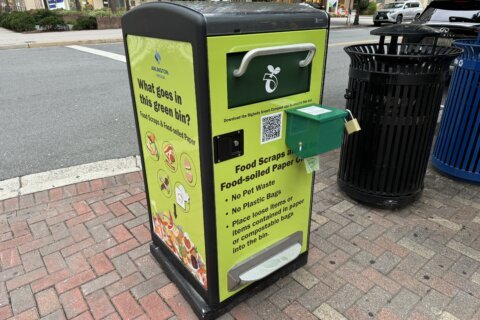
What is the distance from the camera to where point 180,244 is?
87.0 inches

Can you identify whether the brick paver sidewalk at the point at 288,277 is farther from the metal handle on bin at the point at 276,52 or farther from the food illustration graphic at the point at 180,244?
the metal handle on bin at the point at 276,52

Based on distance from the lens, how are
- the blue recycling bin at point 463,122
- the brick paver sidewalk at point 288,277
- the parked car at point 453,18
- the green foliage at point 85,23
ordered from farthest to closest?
the green foliage at point 85,23 < the parked car at point 453,18 < the blue recycling bin at point 463,122 < the brick paver sidewalk at point 288,277

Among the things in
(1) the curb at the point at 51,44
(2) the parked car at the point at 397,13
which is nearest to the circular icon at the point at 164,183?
(1) the curb at the point at 51,44

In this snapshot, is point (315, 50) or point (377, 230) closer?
point (315, 50)

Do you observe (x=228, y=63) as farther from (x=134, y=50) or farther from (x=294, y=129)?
(x=134, y=50)

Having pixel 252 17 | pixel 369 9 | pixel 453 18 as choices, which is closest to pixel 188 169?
pixel 252 17

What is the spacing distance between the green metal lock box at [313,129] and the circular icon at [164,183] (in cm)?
72

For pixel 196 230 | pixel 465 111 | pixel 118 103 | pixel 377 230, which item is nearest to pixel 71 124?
pixel 118 103

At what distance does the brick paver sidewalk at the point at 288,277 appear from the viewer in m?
2.20

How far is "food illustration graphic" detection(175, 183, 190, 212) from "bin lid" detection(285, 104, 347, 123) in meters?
0.68

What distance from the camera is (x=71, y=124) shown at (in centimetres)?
518

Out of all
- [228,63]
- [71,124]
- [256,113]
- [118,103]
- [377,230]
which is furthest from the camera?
[118,103]

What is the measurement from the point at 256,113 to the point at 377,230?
171 cm

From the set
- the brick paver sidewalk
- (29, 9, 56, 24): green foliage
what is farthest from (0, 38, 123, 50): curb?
the brick paver sidewalk
